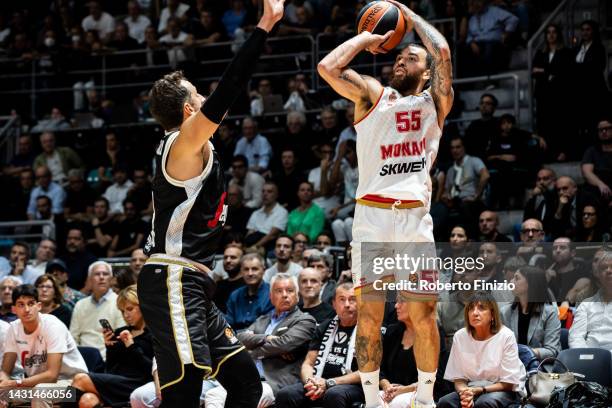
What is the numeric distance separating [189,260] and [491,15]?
1137 centimetres

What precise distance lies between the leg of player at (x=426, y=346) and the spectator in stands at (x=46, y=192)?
35.9 feet

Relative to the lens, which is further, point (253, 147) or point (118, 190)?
point (118, 190)

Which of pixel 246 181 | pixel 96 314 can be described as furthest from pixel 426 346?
pixel 246 181

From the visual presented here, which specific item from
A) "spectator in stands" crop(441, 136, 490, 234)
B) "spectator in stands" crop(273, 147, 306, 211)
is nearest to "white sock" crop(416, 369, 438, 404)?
"spectator in stands" crop(441, 136, 490, 234)

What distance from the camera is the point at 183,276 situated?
222 inches

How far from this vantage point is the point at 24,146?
1780cm

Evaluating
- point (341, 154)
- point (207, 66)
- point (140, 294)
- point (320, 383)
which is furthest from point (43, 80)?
point (140, 294)

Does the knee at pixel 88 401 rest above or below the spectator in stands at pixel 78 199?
below

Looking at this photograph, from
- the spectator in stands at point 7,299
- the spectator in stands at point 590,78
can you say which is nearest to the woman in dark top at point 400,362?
the spectator in stands at point 7,299

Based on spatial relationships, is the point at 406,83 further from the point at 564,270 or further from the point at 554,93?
the point at 554,93

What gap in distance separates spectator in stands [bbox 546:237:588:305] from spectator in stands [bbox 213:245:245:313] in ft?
12.5

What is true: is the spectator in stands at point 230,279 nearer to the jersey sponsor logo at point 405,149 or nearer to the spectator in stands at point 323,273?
the spectator in stands at point 323,273

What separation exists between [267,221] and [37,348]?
16.3ft

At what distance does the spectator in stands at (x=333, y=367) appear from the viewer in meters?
9.29
